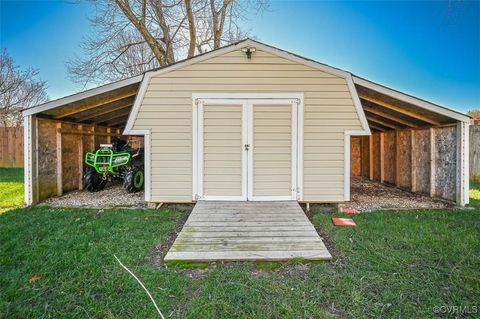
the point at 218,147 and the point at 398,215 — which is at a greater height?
the point at 218,147

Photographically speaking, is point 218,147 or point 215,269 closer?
point 215,269

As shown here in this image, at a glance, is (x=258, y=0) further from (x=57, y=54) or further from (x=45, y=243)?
(x=45, y=243)

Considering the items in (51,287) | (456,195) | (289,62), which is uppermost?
(289,62)

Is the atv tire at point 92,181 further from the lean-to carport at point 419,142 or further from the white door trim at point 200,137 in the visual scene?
the lean-to carport at point 419,142

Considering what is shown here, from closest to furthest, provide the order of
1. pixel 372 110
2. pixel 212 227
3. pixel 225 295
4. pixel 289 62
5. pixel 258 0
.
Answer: pixel 225 295 → pixel 212 227 → pixel 289 62 → pixel 372 110 → pixel 258 0

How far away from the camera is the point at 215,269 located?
2.57 m

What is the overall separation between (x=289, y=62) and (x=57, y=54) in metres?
12.4

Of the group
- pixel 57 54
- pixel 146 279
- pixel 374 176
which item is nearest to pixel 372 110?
pixel 374 176

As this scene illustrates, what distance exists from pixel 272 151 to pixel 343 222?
5.84ft

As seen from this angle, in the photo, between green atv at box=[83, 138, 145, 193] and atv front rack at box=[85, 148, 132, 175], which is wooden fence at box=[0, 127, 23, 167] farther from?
atv front rack at box=[85, 148, 132, 175]

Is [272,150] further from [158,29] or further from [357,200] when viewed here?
[158,29]

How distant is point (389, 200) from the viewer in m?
5.66

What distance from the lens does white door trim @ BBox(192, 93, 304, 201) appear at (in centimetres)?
474
